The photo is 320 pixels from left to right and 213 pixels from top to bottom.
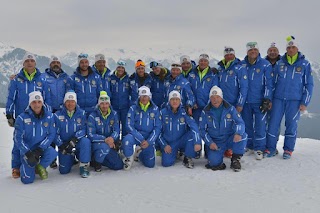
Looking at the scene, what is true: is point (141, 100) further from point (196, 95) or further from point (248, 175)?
point (248, 175)

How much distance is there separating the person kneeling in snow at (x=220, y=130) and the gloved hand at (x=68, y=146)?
280cm

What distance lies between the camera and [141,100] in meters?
7.65

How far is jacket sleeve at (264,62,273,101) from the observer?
26.3 ft

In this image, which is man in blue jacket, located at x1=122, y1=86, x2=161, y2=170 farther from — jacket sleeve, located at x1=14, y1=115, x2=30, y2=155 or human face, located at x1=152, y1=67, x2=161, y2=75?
jacket sleeve, located at x1=14, y1=115, x2=30, y2=155

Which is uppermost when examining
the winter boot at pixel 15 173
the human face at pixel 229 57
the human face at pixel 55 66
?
the human face at pixel 229 57

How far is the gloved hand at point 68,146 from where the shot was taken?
23.0 feet

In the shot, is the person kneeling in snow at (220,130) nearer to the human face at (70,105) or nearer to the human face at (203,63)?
the human face at (203,63)

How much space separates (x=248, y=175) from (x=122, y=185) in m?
2.57

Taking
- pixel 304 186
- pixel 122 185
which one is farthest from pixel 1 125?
pixel 304 186

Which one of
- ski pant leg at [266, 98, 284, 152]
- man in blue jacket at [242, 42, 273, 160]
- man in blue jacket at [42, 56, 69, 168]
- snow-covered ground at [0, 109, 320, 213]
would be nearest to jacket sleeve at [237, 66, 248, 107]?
man in blue jacket at [242, 42, 273, 160]

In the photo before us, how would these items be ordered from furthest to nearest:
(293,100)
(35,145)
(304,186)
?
(293,100), (35,145), (304,186)

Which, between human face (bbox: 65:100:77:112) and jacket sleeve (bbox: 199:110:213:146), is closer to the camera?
human face (bbox: 65:100:77:112)

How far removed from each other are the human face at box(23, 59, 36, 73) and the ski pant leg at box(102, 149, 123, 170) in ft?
8.22

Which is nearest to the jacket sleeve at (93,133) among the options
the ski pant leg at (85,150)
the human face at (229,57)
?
the ski pant leg at (85,150)
